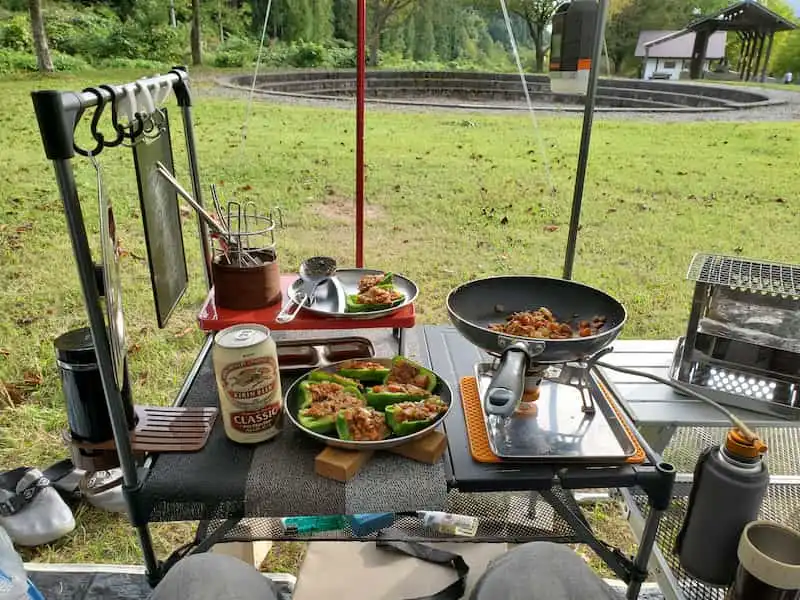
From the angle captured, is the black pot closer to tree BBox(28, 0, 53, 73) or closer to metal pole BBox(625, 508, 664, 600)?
metal pole BBox(625, 508, 664, 600)

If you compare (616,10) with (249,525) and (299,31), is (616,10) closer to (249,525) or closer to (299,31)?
(299,31)

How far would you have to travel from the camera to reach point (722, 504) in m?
1.34

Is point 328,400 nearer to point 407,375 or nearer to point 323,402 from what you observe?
point 323,402

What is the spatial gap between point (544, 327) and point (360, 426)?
497mm

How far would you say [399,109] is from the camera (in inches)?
451

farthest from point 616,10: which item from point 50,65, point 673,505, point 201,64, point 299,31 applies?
point 673,505

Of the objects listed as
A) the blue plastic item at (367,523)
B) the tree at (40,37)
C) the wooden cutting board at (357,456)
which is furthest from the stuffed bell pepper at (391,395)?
the tree at (40,37)

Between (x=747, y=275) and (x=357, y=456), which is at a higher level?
(x=747, y=275)

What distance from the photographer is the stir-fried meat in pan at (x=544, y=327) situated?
135cm

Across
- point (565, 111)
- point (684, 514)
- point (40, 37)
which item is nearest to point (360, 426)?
point (684, 514)

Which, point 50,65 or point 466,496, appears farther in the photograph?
point 50,65

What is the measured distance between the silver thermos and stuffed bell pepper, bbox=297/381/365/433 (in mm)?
830

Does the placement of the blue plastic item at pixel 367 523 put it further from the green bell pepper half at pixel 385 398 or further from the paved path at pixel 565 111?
the paved path at pixel 565 111

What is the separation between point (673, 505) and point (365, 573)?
3.12ft
